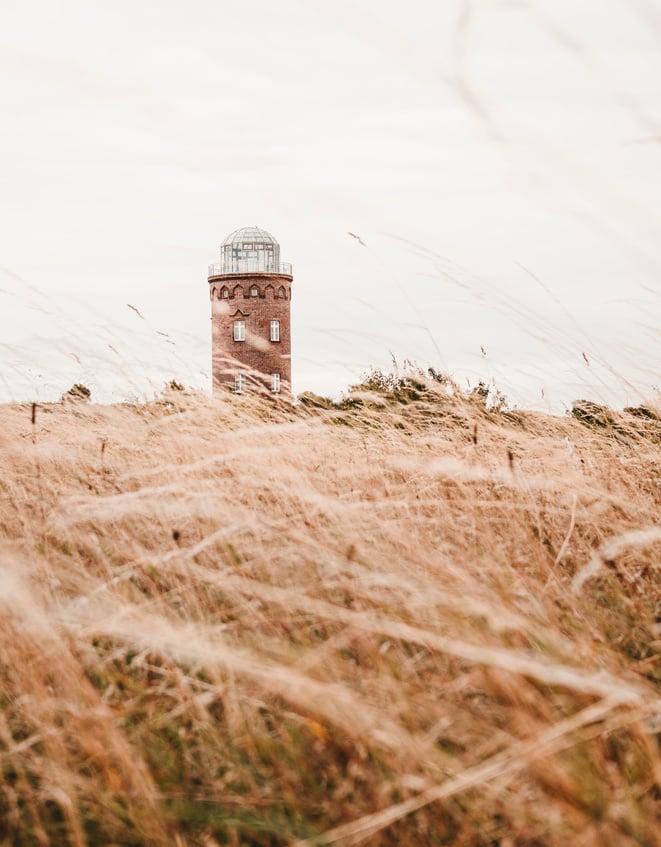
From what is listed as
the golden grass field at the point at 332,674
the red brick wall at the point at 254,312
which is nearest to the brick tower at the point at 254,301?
the red brick wall at the point at 254,312

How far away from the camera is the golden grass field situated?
41.3 inches

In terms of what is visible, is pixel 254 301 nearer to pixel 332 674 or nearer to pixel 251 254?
pixel 251 254

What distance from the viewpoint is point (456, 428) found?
351 cm

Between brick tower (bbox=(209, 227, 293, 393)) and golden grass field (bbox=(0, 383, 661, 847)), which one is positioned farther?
brick tower (bbox=(209, 227, 293, 393))

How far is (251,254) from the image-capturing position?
1423 inches

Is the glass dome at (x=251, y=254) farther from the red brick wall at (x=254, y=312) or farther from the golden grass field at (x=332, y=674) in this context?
the golden grass field at (x=332, y=674)

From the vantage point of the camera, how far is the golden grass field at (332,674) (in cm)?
105

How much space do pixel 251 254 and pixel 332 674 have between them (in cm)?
3585

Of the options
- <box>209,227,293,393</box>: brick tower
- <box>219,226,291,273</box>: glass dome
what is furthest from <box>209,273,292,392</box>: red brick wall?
<box>219,226,291,273</box>: glass dome

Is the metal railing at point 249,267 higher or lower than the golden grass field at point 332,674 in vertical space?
higher

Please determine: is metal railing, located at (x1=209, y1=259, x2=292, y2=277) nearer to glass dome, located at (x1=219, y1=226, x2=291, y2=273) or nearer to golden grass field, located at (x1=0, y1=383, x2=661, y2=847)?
glass dome, located at (x1=219, y1=226, x2=291, y2=273)

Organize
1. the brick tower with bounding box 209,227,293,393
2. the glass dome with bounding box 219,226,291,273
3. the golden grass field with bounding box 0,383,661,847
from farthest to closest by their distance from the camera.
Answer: the glass dome with bounding box 219,226,291,273 < the brick tower with bounding box 209,227,293,393 < the golden grass field with bounding box 0,383,661,847

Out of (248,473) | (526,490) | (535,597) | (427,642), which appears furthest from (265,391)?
(427,642)

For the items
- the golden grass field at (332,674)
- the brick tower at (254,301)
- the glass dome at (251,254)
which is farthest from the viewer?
the glass dome at (251,254)
